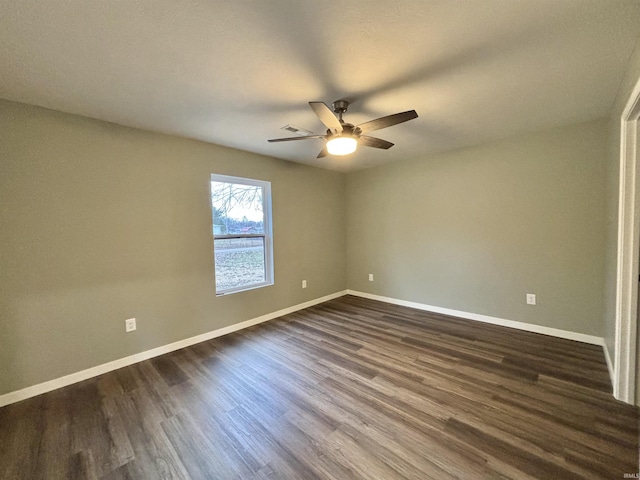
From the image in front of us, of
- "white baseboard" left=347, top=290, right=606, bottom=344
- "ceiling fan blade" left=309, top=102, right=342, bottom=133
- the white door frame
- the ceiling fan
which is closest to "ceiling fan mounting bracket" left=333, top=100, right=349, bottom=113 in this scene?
the ceiling fan

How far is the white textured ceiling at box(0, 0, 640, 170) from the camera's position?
125 cm

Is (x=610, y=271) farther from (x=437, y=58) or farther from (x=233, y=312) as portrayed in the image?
(x=233, y=312)

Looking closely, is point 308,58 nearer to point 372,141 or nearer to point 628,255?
point 372,141

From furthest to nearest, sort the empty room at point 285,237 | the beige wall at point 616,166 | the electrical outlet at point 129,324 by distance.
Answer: the electrical outlet at point 129,324 → the beige wall at point 616,166 → the empty room at point 285,237

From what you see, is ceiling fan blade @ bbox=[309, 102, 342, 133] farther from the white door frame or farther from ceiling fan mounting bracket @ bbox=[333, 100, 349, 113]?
the white door frame

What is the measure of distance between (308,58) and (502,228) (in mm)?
3069

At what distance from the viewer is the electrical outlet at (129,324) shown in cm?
255

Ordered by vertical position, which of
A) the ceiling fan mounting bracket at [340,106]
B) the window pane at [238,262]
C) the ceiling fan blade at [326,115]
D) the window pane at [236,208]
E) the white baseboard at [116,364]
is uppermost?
the ceiling fan mounting bracket at [340,106]

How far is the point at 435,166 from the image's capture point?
377 centimetres

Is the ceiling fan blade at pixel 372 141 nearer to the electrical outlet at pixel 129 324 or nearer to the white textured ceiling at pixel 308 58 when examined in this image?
the white textured ceiling at pixel 308 58

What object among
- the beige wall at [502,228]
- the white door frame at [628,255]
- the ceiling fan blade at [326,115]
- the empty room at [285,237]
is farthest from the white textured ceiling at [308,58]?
the beige wall at [502,228]

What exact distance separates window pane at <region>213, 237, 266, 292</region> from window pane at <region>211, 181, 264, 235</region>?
155mm

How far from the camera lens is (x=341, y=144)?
2104mm

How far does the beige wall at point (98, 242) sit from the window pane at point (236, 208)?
174 mm
